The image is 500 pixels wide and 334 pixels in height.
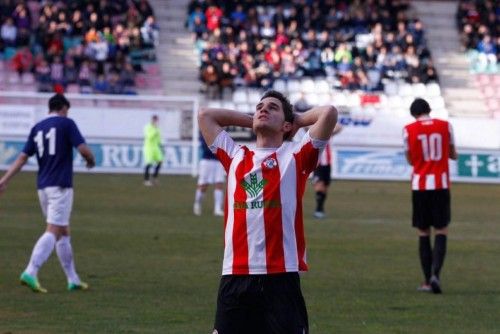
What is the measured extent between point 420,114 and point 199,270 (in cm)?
372

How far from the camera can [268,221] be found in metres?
7.68

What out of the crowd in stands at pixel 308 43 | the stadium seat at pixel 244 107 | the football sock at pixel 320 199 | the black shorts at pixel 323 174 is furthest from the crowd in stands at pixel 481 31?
the football sock at pixel 320 199

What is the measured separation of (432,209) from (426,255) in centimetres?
55

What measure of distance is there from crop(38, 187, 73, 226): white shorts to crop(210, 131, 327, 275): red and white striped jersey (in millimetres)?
6176

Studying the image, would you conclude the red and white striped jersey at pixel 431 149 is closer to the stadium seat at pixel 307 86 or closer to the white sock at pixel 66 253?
the white sock at pixel 66 253

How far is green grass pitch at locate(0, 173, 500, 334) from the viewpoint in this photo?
12117 mm

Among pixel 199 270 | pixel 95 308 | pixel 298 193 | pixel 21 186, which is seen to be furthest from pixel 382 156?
pixel 298 193

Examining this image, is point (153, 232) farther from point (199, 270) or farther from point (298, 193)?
point (298, 193)

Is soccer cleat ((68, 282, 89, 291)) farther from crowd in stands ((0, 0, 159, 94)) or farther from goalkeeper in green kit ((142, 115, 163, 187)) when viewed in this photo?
crowd in stands ((0, 0, 159, 94))

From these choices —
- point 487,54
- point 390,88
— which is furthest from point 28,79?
point 487,54

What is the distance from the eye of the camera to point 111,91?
141 ft

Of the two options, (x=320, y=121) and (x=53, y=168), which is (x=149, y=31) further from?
(x=320, y=121)

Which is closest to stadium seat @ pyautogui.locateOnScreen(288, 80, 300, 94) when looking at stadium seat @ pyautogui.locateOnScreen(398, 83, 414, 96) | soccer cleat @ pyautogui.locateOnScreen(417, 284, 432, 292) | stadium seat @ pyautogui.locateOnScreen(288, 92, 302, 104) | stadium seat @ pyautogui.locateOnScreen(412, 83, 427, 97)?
stadium seat @ pyautogui.locateOnScreen(288, 92, 302, 104)

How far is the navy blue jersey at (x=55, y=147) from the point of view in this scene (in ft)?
45.1
